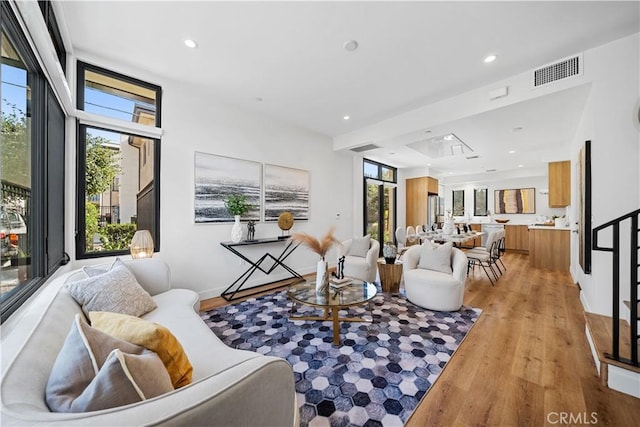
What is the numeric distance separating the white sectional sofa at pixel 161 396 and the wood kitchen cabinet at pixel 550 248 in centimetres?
674

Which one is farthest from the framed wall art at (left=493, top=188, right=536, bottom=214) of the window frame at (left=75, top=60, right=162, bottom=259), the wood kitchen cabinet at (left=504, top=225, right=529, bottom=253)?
the window frame at (left=75, top=60, right=162, bottom=259)

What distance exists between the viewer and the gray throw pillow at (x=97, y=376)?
70 centimetres

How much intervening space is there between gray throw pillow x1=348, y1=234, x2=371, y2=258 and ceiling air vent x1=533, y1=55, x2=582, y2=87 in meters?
2.99

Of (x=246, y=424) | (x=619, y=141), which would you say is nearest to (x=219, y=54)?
(x=246, y=424)

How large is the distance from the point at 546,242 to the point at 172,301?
7.14 m

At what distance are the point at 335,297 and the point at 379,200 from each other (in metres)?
5.08

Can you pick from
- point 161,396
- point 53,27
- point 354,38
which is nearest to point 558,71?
point 354,38

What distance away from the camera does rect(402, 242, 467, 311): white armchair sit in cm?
298

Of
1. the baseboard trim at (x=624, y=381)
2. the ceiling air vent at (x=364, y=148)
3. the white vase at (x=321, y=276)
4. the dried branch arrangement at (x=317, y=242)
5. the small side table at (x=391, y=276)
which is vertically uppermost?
the ceiling air vent at (x=364, y=148)

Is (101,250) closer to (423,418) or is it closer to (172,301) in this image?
(172,301)

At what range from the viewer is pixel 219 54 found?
263 cm

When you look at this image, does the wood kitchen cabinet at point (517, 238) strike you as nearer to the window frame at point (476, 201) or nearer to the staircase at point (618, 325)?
the window frame at point (476, 201)

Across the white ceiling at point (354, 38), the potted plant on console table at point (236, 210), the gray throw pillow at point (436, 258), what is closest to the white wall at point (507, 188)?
the white ceiling at point (354, 38)

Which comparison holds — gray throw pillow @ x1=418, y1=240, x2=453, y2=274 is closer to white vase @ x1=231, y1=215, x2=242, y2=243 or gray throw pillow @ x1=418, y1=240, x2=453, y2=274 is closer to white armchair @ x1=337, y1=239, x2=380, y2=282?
white armchair @ x1=337, y1=239, x2=380, y2=282
